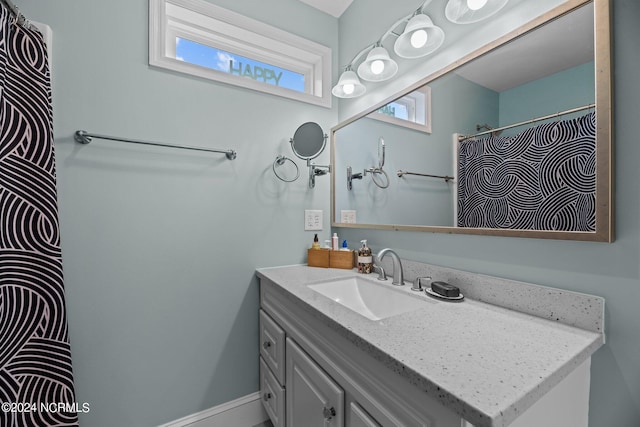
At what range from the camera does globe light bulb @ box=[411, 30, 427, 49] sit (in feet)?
3.63

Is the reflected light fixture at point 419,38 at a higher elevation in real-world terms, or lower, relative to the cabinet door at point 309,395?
higher

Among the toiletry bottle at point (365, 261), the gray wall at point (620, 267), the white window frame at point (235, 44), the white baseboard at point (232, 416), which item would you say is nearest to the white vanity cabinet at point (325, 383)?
the white baseboard at point (232, 416)

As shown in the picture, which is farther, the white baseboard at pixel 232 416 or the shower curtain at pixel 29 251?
Answer: the white baseboard at pixel 232 416

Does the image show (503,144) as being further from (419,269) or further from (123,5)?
(123,5)

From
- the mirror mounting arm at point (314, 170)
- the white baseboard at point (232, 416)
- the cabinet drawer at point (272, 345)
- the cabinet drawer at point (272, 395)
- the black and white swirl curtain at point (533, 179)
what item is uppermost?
the mirror mounting arm at point (314, 170)

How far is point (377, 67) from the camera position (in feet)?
4.43

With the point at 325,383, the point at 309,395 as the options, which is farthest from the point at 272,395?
the point at 325,383

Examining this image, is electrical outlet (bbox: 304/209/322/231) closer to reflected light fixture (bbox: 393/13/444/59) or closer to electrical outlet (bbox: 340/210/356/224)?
electrical outlet (bbox: 340/210/356/224)

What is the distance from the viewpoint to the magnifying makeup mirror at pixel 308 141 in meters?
1.55

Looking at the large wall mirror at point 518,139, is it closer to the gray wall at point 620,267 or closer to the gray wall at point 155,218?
the gray wall at point 620,267

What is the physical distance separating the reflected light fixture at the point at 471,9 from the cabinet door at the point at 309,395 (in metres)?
1.31

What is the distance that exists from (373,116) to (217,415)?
69.4 inches

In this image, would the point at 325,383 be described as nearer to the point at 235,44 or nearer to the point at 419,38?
the point at 419,38

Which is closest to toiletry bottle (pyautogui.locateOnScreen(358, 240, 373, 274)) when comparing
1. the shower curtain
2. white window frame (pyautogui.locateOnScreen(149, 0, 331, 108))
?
white window frame (pyautogui.locateOnScreen(149, 0, 331, 108))
